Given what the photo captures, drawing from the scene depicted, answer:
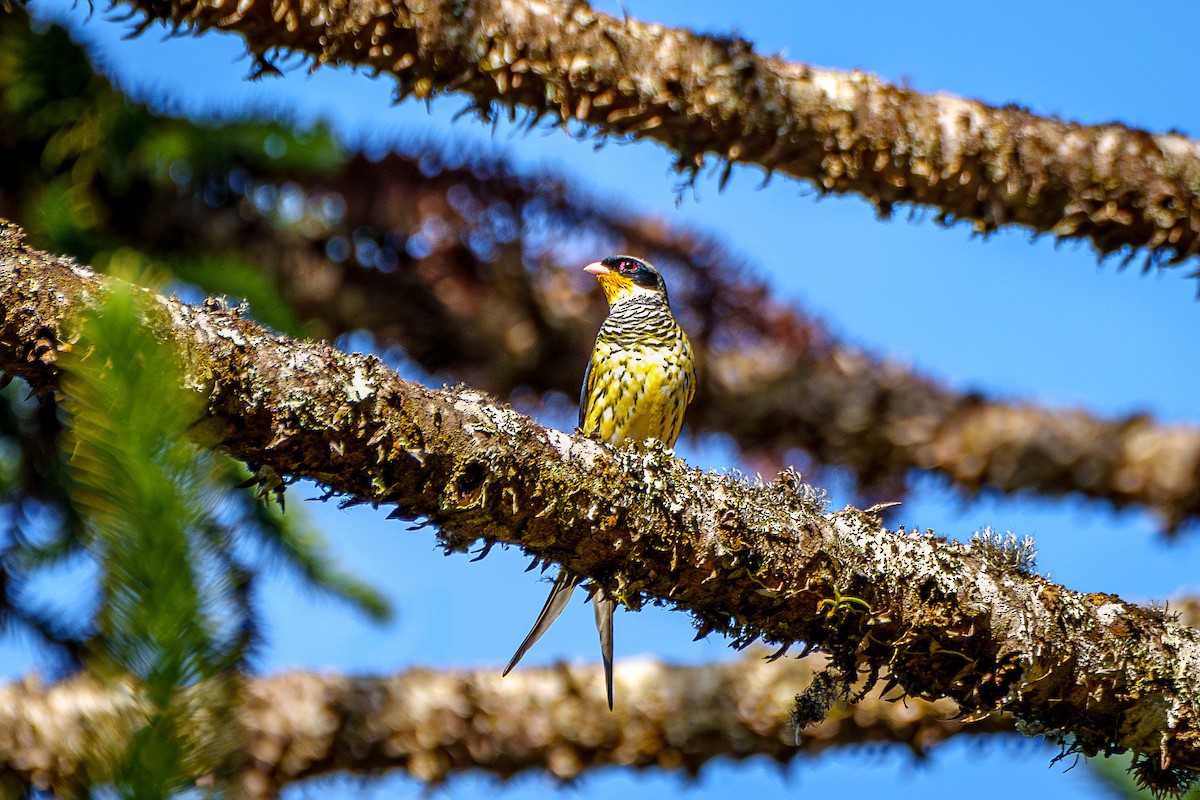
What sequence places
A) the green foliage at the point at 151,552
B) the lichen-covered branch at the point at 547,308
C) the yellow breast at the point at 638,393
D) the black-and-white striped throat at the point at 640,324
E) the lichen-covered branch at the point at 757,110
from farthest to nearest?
1. the lichen-covered branch at the point at 547,308
2. the black-and-white striped throat at the point at 640,324
3. the yellow breast at the point at 638,393
4. the lichen-covered branch at the point at 757,110
5. the green foliage at the point at 151,552

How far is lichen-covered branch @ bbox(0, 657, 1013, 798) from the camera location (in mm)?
4441

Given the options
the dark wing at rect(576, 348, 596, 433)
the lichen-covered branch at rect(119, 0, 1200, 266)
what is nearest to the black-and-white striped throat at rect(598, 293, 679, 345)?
the dark wing at rect(576, 348, 596, 433)

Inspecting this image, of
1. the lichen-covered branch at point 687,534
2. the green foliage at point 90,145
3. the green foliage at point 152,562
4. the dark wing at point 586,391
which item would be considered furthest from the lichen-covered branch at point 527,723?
the green foliage at point 152,562

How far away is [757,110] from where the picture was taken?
3.50m

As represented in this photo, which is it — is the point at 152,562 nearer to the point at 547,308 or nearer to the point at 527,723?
the point at 527,723

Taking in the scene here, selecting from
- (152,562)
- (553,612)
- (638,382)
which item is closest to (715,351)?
(638,382)

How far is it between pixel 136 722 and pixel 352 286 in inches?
193

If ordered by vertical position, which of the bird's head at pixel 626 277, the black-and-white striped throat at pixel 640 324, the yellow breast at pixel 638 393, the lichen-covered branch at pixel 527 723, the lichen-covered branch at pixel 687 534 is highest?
the bird's head at pixel 626 277

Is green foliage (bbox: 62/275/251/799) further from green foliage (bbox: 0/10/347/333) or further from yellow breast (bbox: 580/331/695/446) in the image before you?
yellow breast (bbox: 580/331/695/446)

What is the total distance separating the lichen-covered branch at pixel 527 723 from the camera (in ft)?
14.6

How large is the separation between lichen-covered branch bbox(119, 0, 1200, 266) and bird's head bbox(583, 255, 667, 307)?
2174 millimetres

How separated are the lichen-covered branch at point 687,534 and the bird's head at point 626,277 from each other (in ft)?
10.6

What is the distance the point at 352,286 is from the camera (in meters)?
6.16

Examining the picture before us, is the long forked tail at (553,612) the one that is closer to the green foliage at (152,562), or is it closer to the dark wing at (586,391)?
the green foliage at (152,562)
